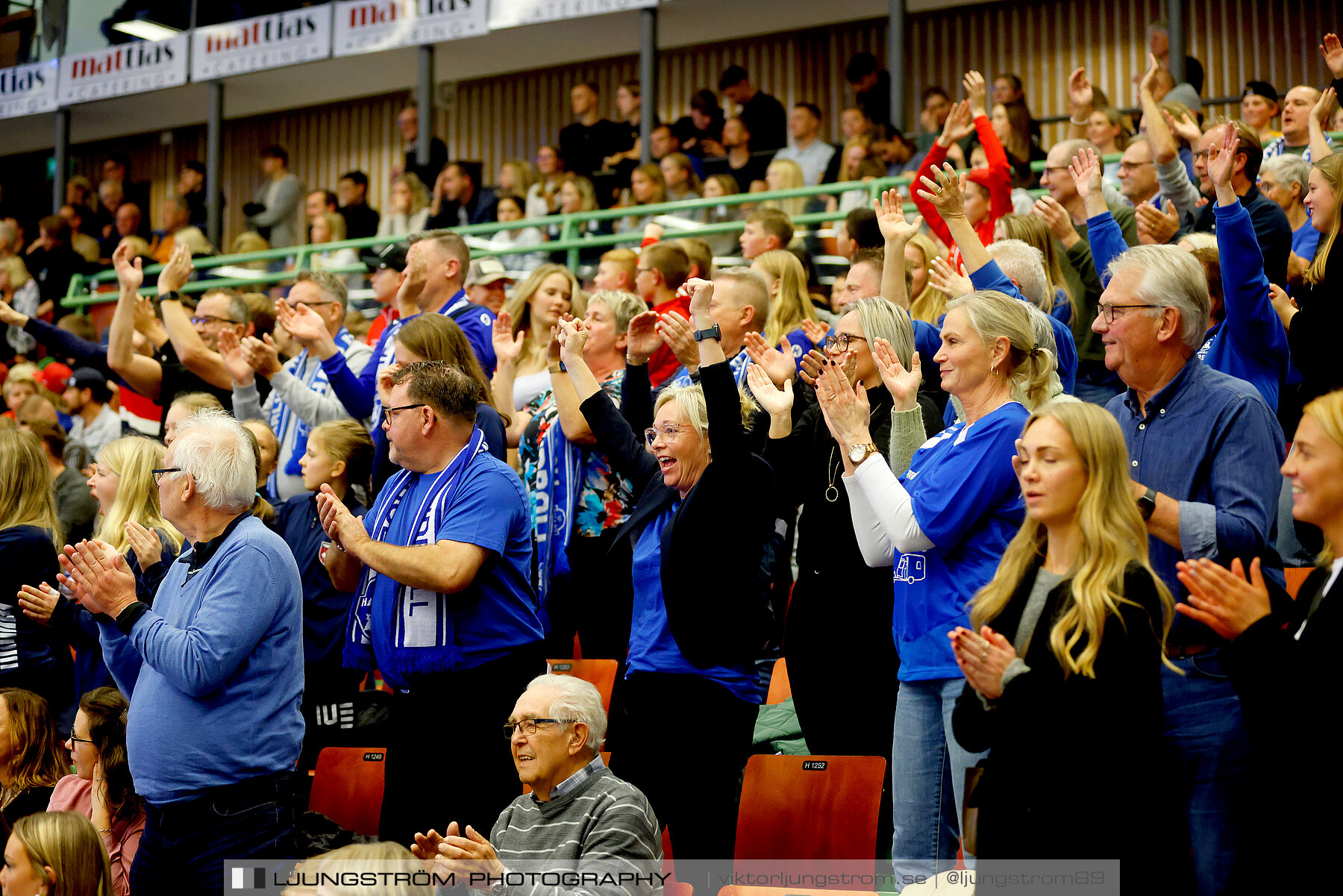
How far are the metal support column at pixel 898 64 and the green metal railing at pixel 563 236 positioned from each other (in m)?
1.19

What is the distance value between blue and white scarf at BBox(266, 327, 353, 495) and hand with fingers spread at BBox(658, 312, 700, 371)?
5.73ft

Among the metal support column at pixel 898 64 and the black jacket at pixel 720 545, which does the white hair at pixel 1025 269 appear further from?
the metal support column at pixel 898 64

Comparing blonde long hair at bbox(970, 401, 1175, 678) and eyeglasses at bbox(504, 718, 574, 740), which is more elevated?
blonde long hair at bbox(970, 401, 1175, 678)

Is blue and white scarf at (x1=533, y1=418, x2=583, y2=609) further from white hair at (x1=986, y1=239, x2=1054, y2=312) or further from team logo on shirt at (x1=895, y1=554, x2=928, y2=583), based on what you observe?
team logo on shirt at (x1=895, y1=554, x2=928, y2=583)

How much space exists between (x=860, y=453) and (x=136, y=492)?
244cm

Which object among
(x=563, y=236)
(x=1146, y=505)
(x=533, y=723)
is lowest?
(x=533, y=723)

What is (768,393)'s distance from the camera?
3.60 metres

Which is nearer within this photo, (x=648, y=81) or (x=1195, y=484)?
(x=1195, y=484)

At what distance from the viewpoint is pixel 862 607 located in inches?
144

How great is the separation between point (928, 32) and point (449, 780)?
10.2 meters

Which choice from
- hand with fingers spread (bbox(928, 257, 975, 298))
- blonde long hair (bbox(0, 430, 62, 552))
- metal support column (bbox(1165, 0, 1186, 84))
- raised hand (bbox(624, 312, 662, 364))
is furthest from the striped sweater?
metal support column (bbox(1165, 0, 1186, 84))

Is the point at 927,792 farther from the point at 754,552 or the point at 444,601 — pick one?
the point at 444,601

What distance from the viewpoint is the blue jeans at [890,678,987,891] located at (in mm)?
2881

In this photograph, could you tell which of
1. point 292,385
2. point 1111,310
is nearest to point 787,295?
point 292,385
